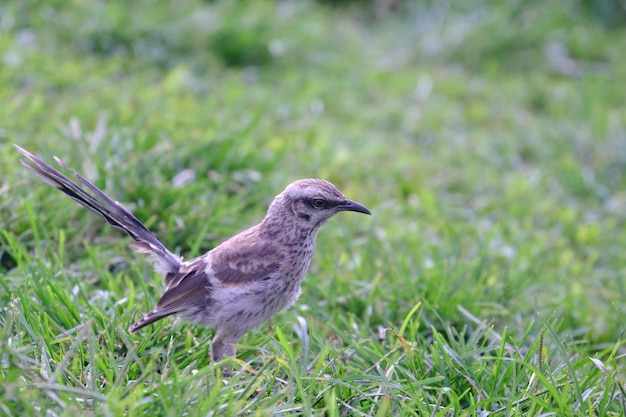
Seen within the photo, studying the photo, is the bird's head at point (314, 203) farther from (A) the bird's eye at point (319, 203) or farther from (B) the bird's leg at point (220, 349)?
(B) the bird's leg at point (220, 349)

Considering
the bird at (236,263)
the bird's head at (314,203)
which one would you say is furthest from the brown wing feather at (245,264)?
the bird's head at (314,203)

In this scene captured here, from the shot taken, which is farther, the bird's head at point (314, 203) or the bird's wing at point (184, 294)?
the bird's head at point (314, 203)

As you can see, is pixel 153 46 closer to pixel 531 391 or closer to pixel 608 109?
pixel 608 109

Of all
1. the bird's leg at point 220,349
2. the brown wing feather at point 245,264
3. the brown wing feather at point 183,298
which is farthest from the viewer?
the brown wing feather at point 245,264

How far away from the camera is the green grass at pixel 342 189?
3.50 metres

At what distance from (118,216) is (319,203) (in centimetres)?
100

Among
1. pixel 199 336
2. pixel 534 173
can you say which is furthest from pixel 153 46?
pixel 199 336

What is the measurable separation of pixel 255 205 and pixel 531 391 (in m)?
2.76

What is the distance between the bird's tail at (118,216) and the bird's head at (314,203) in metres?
0.66

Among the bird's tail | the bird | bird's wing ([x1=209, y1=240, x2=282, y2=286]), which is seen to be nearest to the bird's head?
the bird

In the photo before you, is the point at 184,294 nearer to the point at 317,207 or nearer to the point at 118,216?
the point at 118,216

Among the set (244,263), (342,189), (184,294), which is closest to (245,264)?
(244,263)

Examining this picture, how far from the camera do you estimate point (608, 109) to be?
8.67 meters

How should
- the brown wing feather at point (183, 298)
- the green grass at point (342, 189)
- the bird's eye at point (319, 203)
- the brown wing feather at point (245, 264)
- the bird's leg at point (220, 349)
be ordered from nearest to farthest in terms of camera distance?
the green grass at point (342, 189) < the brown wing feather at point (183, 298) < the bird's leg at point (220, 349) < the brown wing feather at point (245, 264) < the bird's eye at point (319, 203)
